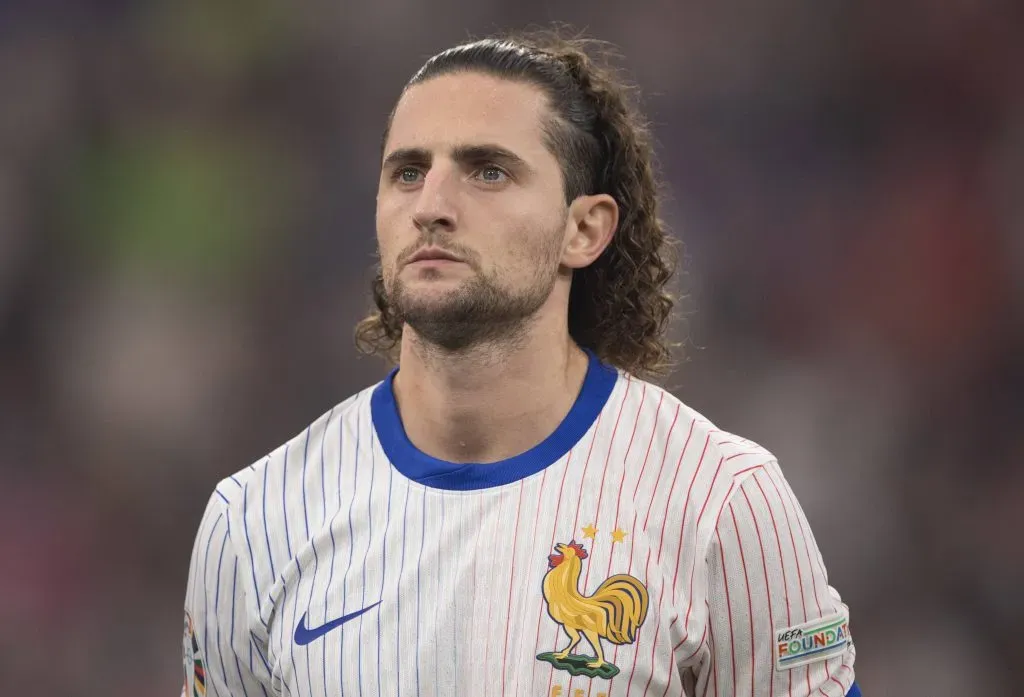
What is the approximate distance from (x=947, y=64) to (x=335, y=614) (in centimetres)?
441

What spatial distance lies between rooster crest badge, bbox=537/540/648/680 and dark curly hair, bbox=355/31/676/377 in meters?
0.72

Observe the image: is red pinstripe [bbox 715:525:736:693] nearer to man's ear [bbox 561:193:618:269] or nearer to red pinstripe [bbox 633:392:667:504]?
red pinstripe [bbox 633:392:667:504]

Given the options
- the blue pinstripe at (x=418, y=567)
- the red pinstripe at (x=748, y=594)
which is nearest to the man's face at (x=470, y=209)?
the blue pinstripe at (x=418, y=567)

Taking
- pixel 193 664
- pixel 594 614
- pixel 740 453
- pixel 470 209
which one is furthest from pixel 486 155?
pixel 193 664

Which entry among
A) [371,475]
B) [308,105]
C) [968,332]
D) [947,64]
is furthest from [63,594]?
[947,64]

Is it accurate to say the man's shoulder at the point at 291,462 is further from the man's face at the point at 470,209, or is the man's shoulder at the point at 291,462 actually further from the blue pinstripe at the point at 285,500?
the man's face at the point at 470,209

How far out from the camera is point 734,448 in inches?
108

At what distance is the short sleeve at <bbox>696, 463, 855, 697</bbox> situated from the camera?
8.59ft

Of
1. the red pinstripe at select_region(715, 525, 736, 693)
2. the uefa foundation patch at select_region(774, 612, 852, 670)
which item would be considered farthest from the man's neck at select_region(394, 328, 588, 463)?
the uefa foundation patch at select_region(774, 612, 852, 670)

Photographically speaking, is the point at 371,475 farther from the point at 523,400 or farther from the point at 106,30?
the point at 106,30

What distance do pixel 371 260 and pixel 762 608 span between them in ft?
12.4

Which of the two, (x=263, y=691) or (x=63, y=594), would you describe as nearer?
(x=263, y=691)

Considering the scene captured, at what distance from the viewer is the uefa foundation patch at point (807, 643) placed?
104 inches

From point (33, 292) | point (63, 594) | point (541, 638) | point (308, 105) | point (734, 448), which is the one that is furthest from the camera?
point (308, 105)
